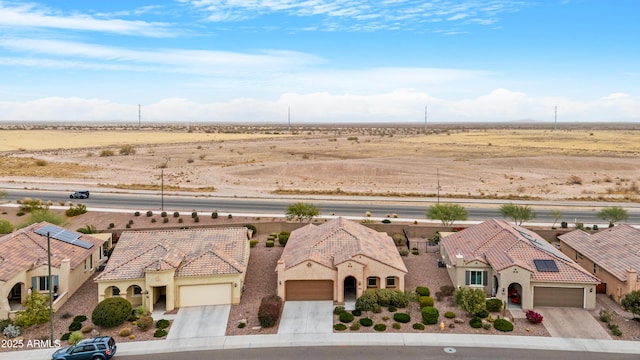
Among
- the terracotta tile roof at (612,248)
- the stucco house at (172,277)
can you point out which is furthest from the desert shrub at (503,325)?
the stucco house at (172,277)

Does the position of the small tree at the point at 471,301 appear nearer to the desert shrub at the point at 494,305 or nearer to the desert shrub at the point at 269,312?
the desert shrub at the point at 494,305

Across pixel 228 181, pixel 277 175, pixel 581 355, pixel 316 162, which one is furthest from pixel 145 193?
pixel 581 355

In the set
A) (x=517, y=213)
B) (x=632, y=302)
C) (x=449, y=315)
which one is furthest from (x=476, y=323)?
(x=517, y=213)

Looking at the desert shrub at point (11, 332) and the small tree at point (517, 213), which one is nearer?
the desert shrub at point (11, 332)

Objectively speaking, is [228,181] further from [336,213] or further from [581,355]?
[581,355]

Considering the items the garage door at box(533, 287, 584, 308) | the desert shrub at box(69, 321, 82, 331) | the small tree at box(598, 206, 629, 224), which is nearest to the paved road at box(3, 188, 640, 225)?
the small tree at box(598, 206, 629, 224)

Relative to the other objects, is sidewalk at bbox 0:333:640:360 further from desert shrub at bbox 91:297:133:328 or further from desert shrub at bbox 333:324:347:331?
desert shrub at bbox 91:297:133:328
